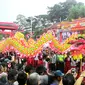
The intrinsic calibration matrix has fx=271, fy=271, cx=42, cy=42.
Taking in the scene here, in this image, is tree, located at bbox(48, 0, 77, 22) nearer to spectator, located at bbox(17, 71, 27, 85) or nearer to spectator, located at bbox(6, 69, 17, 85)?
spectator, located at bbox(6, 69, 17, 85)

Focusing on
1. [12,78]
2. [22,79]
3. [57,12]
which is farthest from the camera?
[57,12]

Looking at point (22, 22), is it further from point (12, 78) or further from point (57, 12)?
point (12, 78)

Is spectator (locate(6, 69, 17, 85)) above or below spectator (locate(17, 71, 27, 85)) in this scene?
below

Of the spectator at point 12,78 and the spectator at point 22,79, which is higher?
the spectator at point 22,79

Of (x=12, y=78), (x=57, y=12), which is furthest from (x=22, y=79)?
(x=57, y=12)

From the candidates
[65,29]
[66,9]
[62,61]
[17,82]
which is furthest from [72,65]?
[66,9]

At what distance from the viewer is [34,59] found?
11047 millimetres

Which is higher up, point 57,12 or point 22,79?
point 57,12

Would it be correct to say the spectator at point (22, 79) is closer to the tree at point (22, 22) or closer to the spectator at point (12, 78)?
the spectator at point (12, 78)

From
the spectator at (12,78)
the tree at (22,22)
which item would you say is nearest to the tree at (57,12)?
the tree at (22,22)

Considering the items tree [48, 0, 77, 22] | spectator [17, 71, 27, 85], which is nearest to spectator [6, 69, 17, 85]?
spectator [17, 71, 27, 85]

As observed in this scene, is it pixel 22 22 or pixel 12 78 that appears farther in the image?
pixel 22 22

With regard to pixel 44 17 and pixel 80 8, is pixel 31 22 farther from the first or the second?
pixel 80 8

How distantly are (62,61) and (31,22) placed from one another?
36.9 m
